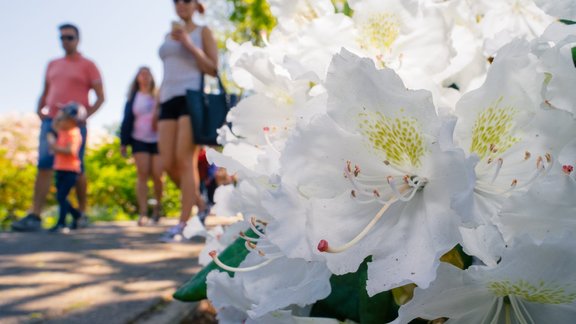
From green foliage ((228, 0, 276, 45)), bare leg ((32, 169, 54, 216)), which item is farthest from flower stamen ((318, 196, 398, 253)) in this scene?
green foliage ((228, 0, 276, 45))

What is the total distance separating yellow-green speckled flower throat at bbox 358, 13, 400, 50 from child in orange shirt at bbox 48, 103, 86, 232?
5007 mm

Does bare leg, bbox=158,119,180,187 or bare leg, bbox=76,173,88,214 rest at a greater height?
bare leg, bbox=158,119,180,187

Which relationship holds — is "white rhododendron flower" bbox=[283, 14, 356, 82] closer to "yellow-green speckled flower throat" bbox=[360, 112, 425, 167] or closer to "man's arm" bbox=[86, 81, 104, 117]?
"yellow-green speckled flower throat" bbox=[360, 112, 425, 167]

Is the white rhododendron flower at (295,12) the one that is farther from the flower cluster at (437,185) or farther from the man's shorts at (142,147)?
the man's shorts at (142,147)

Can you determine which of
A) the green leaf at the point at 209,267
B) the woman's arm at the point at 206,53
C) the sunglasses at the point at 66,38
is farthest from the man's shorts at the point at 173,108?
the green leaf at the point at 209,267

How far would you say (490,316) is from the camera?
56cm

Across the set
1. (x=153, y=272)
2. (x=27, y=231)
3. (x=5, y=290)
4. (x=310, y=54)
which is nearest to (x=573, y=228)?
(x=310, y=54)

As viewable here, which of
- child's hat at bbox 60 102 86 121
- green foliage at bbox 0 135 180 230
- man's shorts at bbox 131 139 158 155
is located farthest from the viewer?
green foliage at bbox 0 135 180 230

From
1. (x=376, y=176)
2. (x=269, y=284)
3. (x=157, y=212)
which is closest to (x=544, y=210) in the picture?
(x=376, y=176)

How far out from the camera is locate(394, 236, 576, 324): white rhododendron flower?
45 centimetres

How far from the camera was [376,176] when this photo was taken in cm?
60

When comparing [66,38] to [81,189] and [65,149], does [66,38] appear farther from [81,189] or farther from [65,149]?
[81,189]

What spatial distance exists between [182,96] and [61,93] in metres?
2.18

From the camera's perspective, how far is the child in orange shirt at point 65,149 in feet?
17.4
